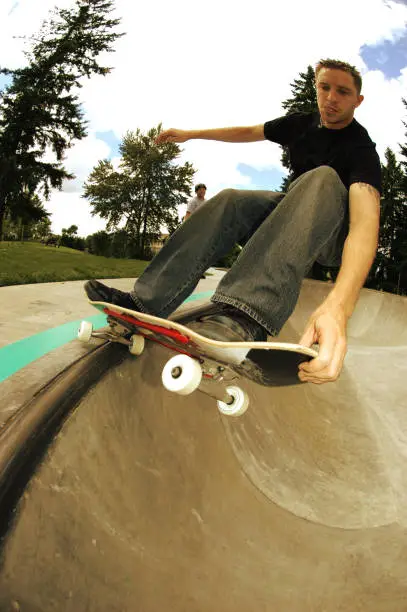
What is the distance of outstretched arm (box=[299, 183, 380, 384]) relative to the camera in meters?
1.24

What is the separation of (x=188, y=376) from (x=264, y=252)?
2.11ft

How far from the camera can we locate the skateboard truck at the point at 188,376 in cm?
135

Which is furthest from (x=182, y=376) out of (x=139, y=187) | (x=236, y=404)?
(x=139, y=187)

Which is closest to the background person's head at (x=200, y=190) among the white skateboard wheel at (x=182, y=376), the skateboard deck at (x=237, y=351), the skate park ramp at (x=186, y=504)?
the skate park ramp at (x=186, y=504)

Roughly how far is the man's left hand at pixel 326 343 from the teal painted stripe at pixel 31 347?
4.60ft

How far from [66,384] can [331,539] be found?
4.06ft

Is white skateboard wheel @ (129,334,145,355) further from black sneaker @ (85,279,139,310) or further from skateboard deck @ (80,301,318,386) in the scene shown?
black sneaker @ (85,279,139,310)

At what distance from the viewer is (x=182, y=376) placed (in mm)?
1356

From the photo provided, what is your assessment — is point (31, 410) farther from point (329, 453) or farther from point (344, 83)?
point (344, 83)

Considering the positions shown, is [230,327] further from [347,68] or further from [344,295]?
[347,68]

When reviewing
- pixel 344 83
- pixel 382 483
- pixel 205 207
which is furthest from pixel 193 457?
pixel 344 83

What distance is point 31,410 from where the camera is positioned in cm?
109

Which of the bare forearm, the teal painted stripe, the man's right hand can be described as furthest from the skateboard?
the man's right hand

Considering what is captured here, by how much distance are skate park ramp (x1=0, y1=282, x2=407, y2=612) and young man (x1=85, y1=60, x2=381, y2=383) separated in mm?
463
